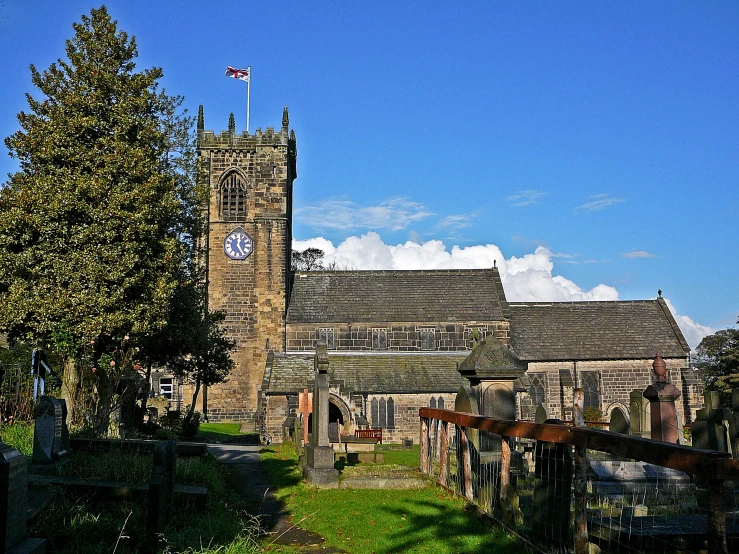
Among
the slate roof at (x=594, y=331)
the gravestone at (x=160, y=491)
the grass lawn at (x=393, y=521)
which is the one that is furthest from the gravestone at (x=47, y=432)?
the slate roof at (x=594, y=331)

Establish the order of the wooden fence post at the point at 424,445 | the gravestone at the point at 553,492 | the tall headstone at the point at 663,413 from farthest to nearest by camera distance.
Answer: the tall headstone at the point at 663,413 → the wooden fence post at the point at 424,445 → the gravestone at the point at 553,492

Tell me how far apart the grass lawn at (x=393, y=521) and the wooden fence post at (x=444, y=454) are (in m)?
0.28

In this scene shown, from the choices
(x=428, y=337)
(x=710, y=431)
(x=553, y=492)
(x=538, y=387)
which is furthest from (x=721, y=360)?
(x=553, y=492)

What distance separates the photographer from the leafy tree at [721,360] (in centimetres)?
4759

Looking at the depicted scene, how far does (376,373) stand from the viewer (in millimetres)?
36656

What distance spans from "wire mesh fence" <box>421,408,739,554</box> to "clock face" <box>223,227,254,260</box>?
28311mm

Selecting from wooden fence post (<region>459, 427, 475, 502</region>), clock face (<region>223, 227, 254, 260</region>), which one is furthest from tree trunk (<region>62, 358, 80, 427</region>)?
clock face (<region>223, 227, 254, 260</region>)

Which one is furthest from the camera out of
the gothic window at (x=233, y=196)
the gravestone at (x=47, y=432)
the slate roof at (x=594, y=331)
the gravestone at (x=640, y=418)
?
the slate roof at (x=594, y=331)

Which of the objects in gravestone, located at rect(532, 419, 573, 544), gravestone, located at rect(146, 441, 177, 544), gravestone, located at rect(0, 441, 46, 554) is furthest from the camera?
gravestone, located at rect(532, 419, 573, 544)

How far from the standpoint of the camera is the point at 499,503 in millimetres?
9117

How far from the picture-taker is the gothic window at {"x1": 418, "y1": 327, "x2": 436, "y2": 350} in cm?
3978

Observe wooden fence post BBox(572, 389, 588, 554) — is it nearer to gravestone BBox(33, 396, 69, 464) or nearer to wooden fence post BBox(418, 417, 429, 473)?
gravestone BBox(33, 396, 69, 464)

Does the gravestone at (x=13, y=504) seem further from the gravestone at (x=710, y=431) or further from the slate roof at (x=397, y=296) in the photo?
the slate roof at (x=397, y=296)

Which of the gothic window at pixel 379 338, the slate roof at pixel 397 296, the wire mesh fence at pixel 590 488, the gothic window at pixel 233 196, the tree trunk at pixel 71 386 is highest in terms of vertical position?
the gothic window at pixel 233 196
